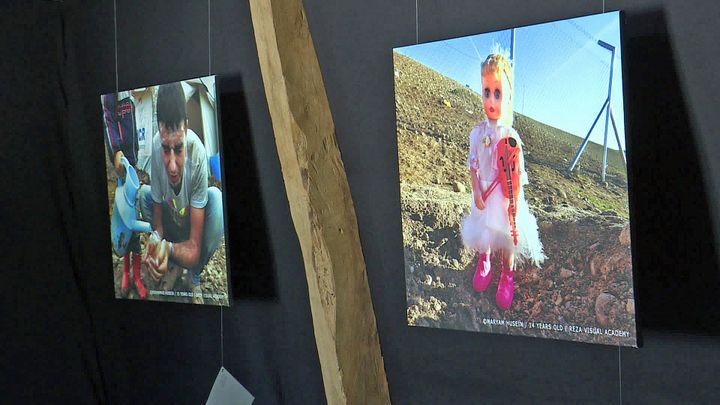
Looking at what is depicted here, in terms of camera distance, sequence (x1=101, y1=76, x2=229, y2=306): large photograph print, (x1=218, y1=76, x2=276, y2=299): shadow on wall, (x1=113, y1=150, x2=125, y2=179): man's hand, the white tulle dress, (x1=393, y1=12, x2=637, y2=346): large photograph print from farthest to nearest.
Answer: (x1=113, y1=150, x2=125, y2=179): man's hand < (x1=218, y1=76, x2=276, y2=299): shadow on wall < (x1=101, y1=76, x2=229, y2=306): large photograph print < the white tulle dress < (x1=393, y1=12, x2=637, y2=346): large photograph print

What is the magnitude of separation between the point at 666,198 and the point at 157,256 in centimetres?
192

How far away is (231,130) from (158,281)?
67 cm

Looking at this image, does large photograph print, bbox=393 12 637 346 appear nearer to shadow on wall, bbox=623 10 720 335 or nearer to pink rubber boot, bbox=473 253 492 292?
pink rubber boot, bbox=473 253 492 292

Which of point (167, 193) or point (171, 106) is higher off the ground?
point (171, 106)

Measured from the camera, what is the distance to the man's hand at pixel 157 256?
3.08 m

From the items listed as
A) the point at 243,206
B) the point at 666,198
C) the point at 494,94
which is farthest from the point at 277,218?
the point at 666,198

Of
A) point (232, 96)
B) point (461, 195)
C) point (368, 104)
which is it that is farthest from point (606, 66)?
point (232, 96)

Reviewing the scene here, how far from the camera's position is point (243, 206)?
305 cm

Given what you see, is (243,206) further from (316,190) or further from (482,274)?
(482,274)

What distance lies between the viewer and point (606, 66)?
1970mm

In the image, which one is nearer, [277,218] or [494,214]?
[494,214]

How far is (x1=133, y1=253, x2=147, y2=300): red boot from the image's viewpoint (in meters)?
3.18

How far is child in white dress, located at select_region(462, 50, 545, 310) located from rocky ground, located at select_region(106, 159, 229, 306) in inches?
40.8

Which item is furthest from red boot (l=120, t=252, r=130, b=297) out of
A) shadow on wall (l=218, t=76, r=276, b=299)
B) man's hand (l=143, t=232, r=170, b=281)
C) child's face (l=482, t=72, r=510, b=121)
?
child's face (l=482, t=72, r=510, b=121)
